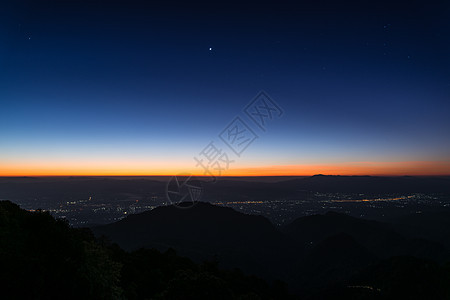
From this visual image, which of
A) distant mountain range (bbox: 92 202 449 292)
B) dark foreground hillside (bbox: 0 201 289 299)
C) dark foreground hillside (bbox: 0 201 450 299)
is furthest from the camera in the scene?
distant mountain range (bbox: 92 202 449 292)

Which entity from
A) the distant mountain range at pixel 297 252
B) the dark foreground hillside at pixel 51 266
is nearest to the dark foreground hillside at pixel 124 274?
the dark foreground hillside at pixel 51 266

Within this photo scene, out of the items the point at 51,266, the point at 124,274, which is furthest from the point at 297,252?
the point at 51,266

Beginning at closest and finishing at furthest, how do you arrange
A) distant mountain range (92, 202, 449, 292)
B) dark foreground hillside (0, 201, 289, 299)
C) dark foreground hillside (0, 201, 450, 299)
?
dark foreground hillside (0, 201, 289, 299), dark foreground hillside (0, 201, 450, 299), distant mountain range (92, 202, 449, 292)

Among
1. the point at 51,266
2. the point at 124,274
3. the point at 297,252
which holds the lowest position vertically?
the point at 297,252

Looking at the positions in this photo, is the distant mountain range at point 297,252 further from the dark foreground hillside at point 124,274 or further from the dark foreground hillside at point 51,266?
the dark foreground hillside at point 51,266

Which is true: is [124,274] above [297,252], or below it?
above

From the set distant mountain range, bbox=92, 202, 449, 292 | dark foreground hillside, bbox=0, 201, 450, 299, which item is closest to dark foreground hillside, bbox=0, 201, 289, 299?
dark foreground hillside, bbox=0, 201, 450, 299

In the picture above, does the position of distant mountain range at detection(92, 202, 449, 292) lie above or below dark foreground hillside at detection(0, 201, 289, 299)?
below

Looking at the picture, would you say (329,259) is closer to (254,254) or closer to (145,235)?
(254,254)

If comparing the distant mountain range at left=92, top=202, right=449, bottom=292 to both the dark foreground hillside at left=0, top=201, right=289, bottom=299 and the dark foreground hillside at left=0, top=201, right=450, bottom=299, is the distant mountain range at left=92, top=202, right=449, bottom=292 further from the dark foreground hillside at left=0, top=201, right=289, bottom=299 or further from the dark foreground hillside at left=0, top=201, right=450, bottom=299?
the dark foreground hillside at left=0, top=201, right=289, bottom=299

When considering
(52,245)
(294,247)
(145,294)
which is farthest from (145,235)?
(52,245)

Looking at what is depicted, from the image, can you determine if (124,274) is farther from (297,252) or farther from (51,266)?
(297,252)
